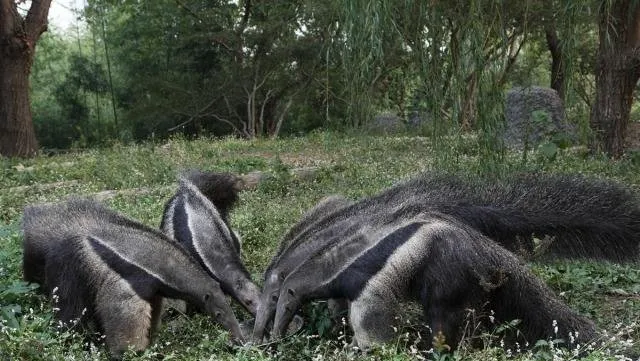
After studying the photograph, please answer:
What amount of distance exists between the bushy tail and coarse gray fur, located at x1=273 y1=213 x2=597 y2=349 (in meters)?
0.25

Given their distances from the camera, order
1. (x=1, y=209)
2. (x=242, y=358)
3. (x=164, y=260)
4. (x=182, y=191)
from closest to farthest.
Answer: (x=242, y=358) → (x=164, y=260) → (x=182, y=191) → (x=1, y=209)

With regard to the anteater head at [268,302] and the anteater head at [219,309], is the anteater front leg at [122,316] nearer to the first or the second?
the anteater head at [219,309]

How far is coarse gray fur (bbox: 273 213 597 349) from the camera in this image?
162 inches

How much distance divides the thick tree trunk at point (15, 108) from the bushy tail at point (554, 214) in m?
13.0

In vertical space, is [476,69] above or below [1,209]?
above

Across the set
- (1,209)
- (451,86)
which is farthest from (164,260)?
(1,209)

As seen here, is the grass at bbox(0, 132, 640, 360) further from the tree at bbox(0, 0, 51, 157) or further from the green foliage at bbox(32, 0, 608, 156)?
the tree at bbox(0, 0, 51, 157)

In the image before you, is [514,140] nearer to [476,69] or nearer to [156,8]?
[476,69]

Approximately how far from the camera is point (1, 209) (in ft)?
27.9

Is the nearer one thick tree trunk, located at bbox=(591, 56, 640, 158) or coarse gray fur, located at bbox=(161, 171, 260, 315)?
coarse gray fur, located at bbox=(161, 171, 260, 315)

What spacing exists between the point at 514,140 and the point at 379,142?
298cm

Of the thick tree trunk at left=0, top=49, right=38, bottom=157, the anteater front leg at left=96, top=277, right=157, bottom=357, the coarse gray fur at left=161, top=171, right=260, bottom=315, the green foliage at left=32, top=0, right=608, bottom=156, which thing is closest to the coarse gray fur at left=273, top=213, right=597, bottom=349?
the coarse gray fur at left=161, top=171, right=260, bottom=315

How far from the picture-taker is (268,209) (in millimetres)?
8133

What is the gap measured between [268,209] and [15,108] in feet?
32.0
